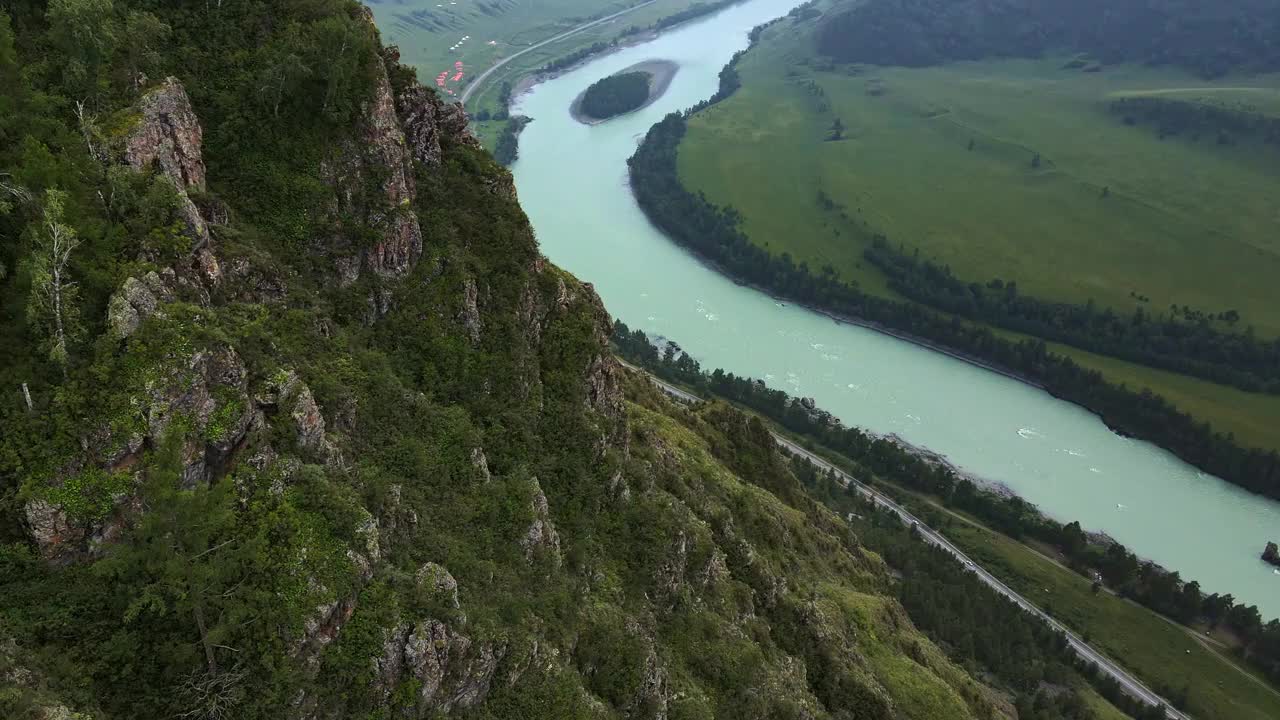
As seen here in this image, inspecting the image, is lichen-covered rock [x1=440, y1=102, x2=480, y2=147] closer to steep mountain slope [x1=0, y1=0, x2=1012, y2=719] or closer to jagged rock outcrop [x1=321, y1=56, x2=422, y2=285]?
steep mountain slope [x1=0, y1=0, x2=1012, y2=719]

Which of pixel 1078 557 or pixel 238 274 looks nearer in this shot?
pixel 238 274

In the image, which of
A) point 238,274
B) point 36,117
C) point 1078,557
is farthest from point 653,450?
point 1078,557

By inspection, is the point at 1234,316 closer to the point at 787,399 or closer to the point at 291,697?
the point at 787,399

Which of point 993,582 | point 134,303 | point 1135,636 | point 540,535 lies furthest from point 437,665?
point 1135,636

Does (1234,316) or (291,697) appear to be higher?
(1234,316)

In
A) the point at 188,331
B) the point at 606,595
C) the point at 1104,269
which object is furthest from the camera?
the point at 1104,269
